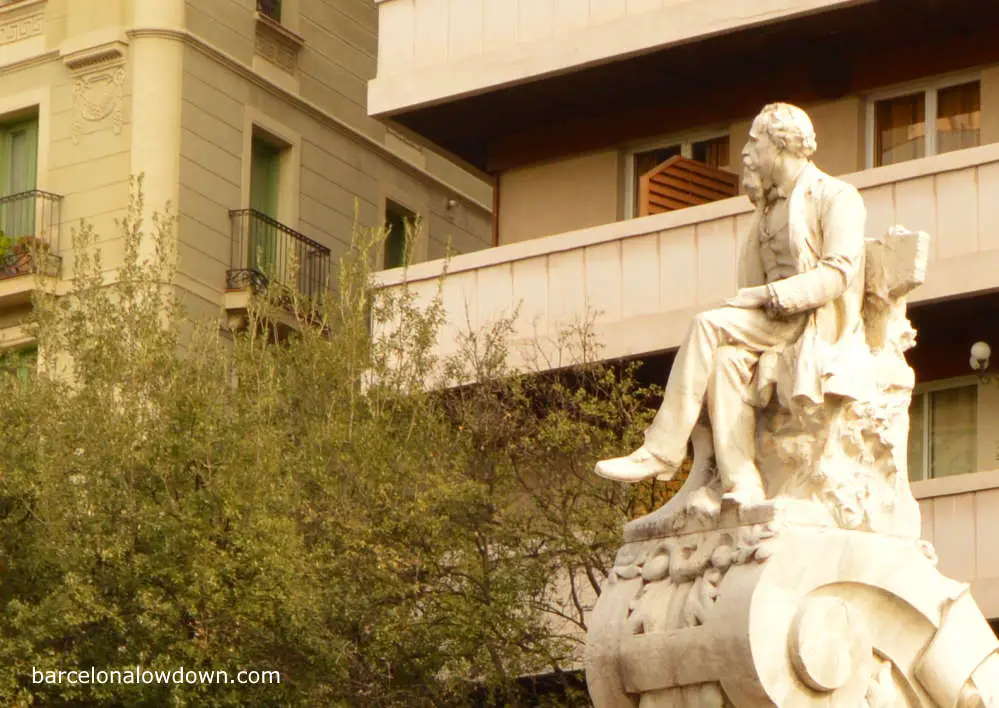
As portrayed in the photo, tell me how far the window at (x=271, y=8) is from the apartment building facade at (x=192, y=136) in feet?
0.12

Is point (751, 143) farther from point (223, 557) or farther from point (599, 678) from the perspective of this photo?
point (223, 557)

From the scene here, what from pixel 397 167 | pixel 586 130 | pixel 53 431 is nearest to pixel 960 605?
pixel 53 431

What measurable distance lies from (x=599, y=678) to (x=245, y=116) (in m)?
24.8

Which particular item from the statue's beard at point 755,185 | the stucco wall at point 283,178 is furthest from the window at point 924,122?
the statue's beard at point 755,185

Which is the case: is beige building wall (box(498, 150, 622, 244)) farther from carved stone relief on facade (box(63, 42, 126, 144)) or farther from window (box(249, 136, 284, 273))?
carved stone relief on facade (box(63, 42, 126, 144))

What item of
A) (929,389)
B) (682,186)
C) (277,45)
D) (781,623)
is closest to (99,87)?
(277,45)

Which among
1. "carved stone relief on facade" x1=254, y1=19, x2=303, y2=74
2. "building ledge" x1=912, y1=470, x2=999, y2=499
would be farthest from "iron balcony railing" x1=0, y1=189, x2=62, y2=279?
"building ledge" x1=912, y1=470, x2=999, y2=499

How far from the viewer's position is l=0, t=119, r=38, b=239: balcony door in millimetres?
39219

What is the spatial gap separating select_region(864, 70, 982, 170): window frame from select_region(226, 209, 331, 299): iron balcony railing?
9.64 meters

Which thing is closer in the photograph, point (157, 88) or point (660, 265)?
point (660, 265)

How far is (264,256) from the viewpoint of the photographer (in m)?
39.8

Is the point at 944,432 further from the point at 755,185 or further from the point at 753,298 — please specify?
the point at 753,298

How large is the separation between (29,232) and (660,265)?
11119 millimetres

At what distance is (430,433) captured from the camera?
27.5 meters
